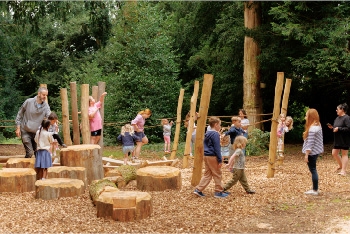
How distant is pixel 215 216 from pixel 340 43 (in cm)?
824

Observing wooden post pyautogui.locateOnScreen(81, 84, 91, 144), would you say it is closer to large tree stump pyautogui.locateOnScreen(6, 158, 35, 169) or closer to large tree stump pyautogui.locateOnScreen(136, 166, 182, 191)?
large tree stump pyautogui.locateOnScreen(6, 158, 35, 169)

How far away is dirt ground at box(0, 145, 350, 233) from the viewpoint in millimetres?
5523

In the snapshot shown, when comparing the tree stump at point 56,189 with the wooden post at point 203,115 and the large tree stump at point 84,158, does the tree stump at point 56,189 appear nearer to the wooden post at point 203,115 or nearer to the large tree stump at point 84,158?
the large tree stump at point 84,158

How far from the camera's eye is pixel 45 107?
856 centimetres

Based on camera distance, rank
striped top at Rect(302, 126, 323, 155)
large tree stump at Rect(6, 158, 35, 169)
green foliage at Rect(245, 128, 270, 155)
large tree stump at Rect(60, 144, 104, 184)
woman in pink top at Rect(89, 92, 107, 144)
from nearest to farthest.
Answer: striped top at Rect(302, 126, 323, 155) < large tree stump at Rect(60, 144, 104, 184) < large tree stump at Rect(6, 158, 35, 169) < woman in pink top at Rect(89, 92, 107, 144) < green foliage at Rect(245, 128, 270, 155)

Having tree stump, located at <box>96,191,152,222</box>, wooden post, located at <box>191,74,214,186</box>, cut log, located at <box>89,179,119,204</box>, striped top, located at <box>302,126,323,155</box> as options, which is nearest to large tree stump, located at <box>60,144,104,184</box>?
cut log, located at <box>89,179,119,204</box>

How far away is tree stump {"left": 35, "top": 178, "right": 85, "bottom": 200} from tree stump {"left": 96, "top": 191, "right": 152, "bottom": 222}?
4.39 feet

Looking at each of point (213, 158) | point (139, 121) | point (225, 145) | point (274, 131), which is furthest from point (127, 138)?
point (213, 158)

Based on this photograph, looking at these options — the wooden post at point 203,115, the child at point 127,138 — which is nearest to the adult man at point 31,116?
the child at point 127,138

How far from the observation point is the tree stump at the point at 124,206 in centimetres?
573

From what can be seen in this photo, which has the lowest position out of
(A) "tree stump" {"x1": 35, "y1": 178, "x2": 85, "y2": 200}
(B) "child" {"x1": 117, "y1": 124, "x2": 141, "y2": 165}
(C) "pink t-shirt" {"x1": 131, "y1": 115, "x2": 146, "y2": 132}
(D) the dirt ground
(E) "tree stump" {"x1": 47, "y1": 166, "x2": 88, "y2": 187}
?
(D) the dirt ground

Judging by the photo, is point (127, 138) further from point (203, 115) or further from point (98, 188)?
point (98, 188)

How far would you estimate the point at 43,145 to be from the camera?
797 centimetres

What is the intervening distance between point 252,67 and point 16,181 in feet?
32.6
